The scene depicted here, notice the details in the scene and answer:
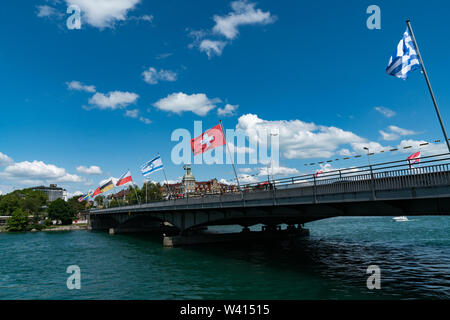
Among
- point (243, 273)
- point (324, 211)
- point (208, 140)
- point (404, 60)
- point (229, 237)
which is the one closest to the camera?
point (404, 60)

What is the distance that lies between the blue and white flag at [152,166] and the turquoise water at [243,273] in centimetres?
1614

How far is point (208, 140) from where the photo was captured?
116 feet

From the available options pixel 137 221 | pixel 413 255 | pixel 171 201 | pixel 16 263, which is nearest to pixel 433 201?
pixel 413 255

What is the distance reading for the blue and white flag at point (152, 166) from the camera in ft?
184

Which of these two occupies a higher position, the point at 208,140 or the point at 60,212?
the point at 208,140

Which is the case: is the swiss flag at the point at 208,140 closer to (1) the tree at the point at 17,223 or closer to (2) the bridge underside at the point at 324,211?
(2) the bridge underside at the point at 324,211

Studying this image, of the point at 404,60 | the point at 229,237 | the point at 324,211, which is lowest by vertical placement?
the point at 229,237

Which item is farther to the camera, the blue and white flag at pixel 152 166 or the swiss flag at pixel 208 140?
the blue and white flag at pixel 152 166

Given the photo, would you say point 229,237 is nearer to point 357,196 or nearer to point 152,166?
point 152,166

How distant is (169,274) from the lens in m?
31.2

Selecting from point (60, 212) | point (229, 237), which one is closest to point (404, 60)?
point (229, 237)

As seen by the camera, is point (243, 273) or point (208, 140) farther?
point (208, 140)

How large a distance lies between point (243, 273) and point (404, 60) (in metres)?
22.9

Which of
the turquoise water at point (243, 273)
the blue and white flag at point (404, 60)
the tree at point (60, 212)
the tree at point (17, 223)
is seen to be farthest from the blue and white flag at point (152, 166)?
the tree at point (60, 212)
